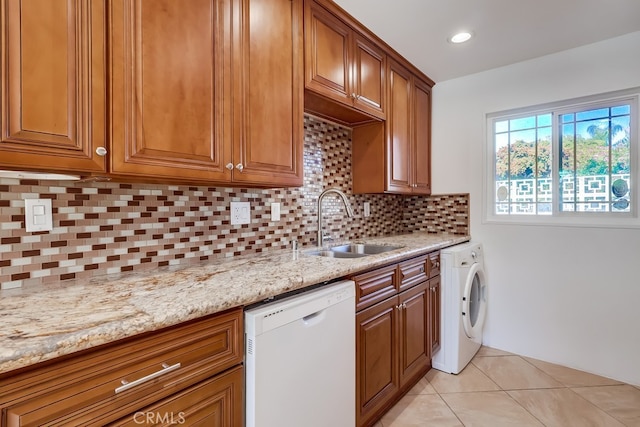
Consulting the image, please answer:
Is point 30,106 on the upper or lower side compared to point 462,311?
upper

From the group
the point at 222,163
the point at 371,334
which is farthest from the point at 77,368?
the point at 371,334

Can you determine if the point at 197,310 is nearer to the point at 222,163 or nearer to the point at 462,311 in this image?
the point at 222,163

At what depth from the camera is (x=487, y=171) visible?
2717mm

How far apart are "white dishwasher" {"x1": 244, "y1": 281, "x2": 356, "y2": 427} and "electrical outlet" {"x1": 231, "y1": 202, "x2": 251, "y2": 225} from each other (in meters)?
0.66

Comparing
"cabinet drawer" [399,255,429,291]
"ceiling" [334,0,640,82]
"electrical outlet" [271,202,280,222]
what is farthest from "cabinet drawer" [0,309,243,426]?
"ceiling" [334,0,640,82]

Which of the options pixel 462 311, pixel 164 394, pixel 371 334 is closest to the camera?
pixel 164 394

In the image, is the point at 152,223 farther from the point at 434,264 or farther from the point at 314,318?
the point at 434,264

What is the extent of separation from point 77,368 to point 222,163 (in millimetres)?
818

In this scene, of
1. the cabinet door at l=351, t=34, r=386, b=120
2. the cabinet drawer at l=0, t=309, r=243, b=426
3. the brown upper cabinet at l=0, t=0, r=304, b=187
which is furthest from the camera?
the cabinet door at l=351, t=34, r=386, b=120

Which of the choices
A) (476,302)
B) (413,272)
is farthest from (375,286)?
(476,302)

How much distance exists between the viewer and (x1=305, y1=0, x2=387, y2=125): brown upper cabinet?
1721 millimetres

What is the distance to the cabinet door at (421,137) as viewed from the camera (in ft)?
8.95

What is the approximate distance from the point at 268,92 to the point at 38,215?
3.25ft

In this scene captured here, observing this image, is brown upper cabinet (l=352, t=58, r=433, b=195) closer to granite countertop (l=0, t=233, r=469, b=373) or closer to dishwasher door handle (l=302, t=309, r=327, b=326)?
granite countertop (l=0, t=233, r=469, b=373)
